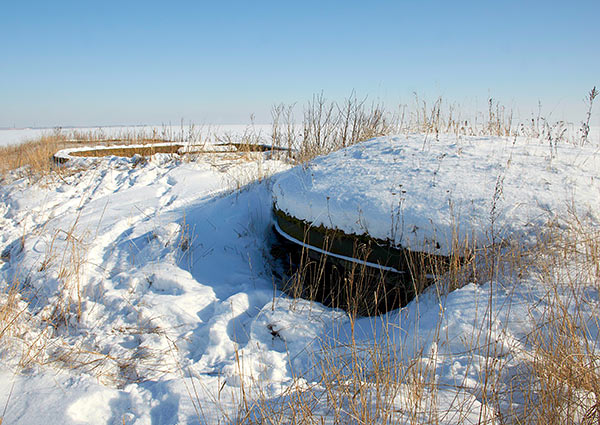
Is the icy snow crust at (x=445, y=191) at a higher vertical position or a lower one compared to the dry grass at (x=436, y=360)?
higher

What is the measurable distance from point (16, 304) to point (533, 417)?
334 cm

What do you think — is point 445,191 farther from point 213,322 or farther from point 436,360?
point 213,322

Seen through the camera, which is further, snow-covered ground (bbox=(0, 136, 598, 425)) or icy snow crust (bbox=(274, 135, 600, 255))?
icy snow crust (bbox=(274, 135, 600, 255))

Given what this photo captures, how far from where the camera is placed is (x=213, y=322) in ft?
8.64

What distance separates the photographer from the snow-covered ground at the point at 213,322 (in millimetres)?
1701

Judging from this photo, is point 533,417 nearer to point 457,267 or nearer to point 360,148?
point 457,267

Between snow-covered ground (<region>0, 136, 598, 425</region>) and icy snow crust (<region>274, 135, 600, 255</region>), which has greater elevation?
icy snow crust (<region>274, 135, 600, 255</region>)

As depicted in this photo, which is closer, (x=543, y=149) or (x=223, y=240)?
(x=543, y=149)

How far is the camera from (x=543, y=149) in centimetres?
360

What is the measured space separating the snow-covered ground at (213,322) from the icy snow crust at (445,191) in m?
0.04

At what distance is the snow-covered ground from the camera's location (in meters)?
1.70

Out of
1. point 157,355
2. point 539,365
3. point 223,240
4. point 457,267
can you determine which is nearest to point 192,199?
point 223,240

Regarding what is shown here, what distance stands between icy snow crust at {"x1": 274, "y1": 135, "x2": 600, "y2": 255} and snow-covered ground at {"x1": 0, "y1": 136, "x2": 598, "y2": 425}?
4 cm

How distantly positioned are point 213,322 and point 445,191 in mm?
1956
